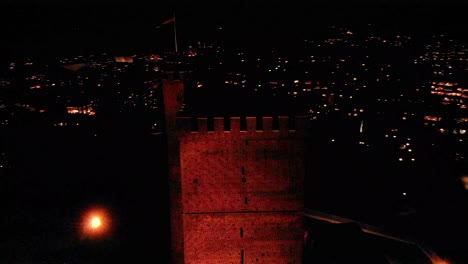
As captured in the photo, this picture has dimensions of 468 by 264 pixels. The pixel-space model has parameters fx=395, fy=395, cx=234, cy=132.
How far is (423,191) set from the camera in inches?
1249

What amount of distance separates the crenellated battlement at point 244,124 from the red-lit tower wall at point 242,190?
26 mm

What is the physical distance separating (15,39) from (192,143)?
1717 inches

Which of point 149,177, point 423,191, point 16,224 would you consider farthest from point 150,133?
point 423,191

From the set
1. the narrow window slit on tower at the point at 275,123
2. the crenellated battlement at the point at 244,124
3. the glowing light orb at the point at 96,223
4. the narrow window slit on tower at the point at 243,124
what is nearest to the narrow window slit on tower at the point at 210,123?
the crenellated battlement at the point at 244,124

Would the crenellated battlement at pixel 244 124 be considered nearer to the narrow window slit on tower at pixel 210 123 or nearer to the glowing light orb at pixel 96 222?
the narrow window slit on tower at pixel 210 123

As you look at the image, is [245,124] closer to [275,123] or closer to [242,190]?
[275,123]

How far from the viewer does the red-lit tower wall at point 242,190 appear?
33.9 ft

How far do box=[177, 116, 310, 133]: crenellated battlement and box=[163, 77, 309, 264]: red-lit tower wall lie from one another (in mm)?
26

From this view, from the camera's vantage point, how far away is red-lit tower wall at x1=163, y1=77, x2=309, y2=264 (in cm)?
1032

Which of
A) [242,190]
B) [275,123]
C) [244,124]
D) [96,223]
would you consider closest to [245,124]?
[244,124]

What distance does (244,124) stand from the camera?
10320 millimetres

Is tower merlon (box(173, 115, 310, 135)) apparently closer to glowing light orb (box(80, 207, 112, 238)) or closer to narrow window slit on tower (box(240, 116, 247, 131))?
narrow window slit on tower (box(240, 116, 247, 131))

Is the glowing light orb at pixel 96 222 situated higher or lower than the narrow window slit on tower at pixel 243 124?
lower

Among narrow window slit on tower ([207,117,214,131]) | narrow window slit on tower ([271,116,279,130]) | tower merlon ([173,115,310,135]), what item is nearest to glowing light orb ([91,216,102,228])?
tower merlon ([173,115,310,135])
